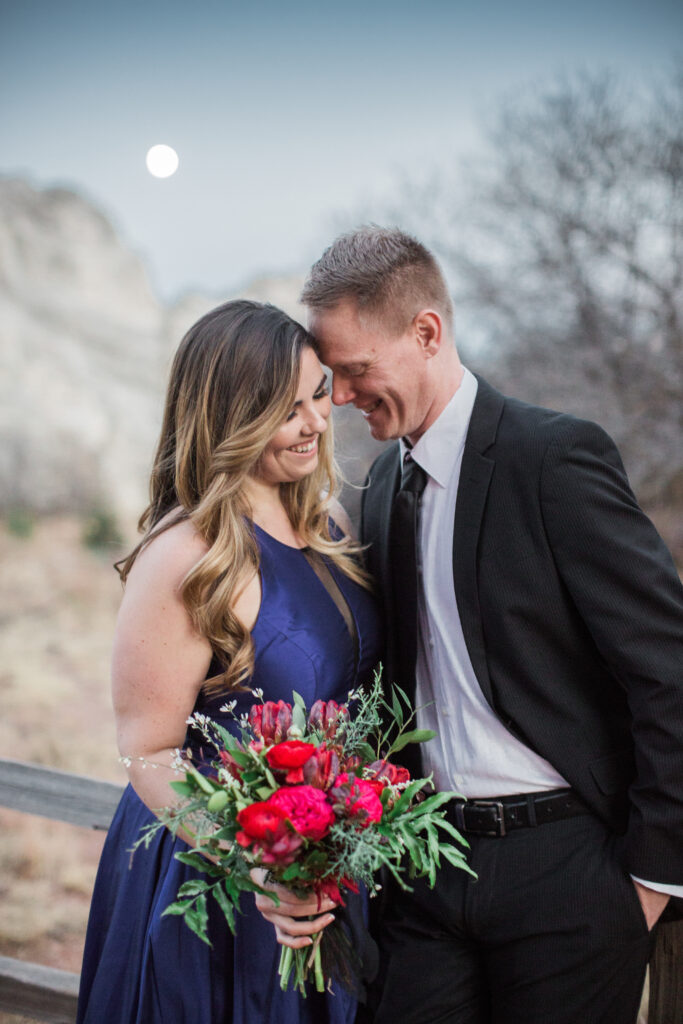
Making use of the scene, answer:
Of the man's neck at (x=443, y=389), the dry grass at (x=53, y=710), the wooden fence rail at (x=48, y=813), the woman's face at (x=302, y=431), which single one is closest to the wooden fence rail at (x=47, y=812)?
the wooden fence rail at (x=48, y=813)

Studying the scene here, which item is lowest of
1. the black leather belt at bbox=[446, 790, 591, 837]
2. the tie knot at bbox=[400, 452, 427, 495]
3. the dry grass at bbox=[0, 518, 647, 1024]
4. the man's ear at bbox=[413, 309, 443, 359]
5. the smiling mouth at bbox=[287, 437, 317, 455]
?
the dry grass at bbox=[0, 518, 647, 1024]

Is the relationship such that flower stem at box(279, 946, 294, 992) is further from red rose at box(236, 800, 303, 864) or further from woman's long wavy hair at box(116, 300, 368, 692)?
woman's long wavy hair at box(116, 300, 368, 692)

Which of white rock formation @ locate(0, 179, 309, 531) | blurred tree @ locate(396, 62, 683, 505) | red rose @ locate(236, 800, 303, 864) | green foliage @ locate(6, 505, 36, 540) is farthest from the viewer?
white rock formation @ locate(0, 179, 309, 531)

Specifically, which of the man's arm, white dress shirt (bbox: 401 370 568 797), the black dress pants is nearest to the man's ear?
white dress shirt (bbox: 401 370 568 797)

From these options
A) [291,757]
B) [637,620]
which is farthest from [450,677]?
[291,757]

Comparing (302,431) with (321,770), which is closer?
(321,770)

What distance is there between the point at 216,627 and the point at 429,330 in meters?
1.08

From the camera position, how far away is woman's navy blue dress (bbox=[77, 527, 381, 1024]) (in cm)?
211

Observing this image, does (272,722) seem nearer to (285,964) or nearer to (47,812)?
(285,964)

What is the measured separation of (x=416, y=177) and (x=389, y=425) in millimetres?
7379

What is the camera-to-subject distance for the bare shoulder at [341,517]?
2.79m

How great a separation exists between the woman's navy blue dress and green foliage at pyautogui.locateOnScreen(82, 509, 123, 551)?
37.5 ft

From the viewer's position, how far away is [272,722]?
165cm

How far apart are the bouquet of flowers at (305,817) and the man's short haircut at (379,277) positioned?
1.18 metres
